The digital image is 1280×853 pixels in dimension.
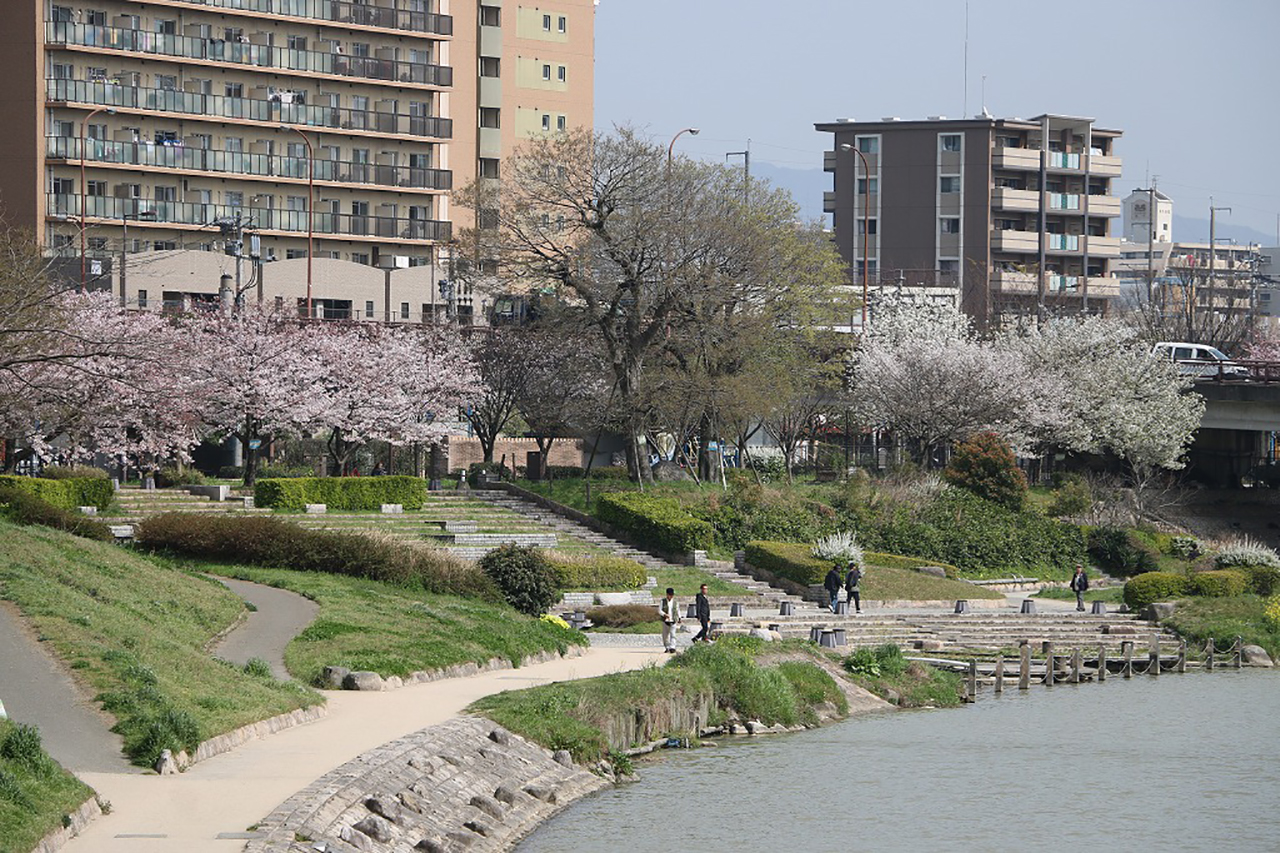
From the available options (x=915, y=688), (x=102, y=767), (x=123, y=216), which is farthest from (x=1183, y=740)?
(x=123, y=216)

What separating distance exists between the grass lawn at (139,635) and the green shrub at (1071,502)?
35216 millimetres

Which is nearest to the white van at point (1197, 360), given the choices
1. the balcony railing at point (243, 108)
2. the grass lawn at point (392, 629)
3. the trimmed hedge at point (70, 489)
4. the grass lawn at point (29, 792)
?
the balcony railing at point (243, 108)

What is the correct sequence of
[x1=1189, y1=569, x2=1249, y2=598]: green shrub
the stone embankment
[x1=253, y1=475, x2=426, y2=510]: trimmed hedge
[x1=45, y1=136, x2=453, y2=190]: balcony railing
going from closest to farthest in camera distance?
the stone embankment → [x1=1189, y1=569, x2=1249, y2=598]: green shrub → [x1=253, y1=475, x2=426, y2=510]: trimmed hedge → [x1=45, y1=136, x2=453, y2=190]: balcony railing

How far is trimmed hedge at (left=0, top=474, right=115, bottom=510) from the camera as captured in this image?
5103 cm

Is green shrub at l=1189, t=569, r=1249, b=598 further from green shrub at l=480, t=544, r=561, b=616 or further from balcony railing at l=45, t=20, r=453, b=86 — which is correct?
balcony railing at l=45, t=20, r=453, b=86

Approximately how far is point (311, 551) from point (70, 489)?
41.4 ft

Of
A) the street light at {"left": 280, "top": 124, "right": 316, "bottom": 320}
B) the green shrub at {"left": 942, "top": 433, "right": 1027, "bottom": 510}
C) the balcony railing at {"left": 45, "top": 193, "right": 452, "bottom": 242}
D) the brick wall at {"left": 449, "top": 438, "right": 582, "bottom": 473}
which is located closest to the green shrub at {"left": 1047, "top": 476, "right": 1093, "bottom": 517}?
the green shrub at {"left": 942, "top": 433, "right": 1027, "bottom": 510}

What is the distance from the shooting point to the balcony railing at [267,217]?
284 ft

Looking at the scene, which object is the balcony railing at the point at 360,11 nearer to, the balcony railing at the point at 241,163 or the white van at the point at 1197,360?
the balcony railing at the point at 241,163

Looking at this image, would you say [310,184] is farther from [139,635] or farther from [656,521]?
[139,635]

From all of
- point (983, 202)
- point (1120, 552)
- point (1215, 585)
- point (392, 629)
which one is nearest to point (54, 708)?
point (392, 629)

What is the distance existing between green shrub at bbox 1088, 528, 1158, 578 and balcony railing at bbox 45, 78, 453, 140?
48.1 m

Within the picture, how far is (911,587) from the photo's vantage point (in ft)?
167

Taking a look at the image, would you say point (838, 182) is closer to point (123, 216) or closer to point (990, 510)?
point (123, 216)
